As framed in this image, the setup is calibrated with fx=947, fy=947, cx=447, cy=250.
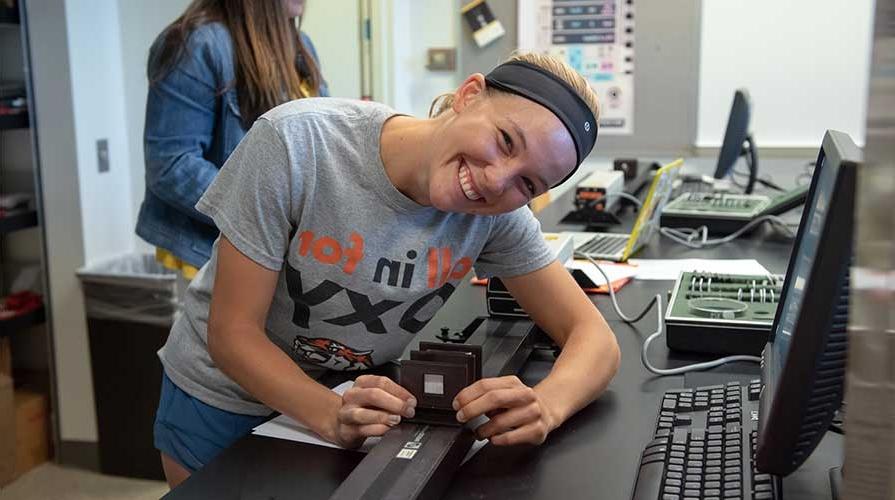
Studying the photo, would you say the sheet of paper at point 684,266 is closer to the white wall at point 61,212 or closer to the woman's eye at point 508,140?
the woman's eye at point 508,140

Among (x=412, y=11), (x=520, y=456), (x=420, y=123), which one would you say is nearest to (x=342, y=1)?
(x=412, y=11)

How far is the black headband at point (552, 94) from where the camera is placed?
3.69 ft

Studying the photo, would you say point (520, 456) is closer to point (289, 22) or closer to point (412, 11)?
point (289, 22)

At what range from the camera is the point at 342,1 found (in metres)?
3.80

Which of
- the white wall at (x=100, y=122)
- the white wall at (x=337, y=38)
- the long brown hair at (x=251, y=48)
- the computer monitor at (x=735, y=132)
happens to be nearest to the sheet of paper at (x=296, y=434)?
the long brown hair at (x=251, y=48)

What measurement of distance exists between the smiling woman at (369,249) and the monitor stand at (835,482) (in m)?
0.31

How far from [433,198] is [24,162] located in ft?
7.26

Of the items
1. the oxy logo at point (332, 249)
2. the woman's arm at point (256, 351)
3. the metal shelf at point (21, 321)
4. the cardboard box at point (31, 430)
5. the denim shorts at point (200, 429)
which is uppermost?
the oxy logo at point (332, 249)

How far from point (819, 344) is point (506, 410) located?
42 cm

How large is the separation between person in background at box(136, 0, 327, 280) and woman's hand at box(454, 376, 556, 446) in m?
1.08

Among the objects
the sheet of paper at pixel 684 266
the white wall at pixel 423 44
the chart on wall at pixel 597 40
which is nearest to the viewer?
the sheet of paper at pixel 684 266

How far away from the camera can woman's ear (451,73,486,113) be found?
1183 mm

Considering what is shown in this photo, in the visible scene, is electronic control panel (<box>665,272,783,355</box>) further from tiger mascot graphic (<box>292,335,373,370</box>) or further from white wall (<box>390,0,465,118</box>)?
white wall (<box>390,0,465,118</box>)

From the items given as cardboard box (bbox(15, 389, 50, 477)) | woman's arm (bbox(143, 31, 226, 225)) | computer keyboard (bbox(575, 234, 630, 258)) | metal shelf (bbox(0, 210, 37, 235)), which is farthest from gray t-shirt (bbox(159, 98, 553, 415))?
cardboard box (bbox(15, 389, 50, 477))
